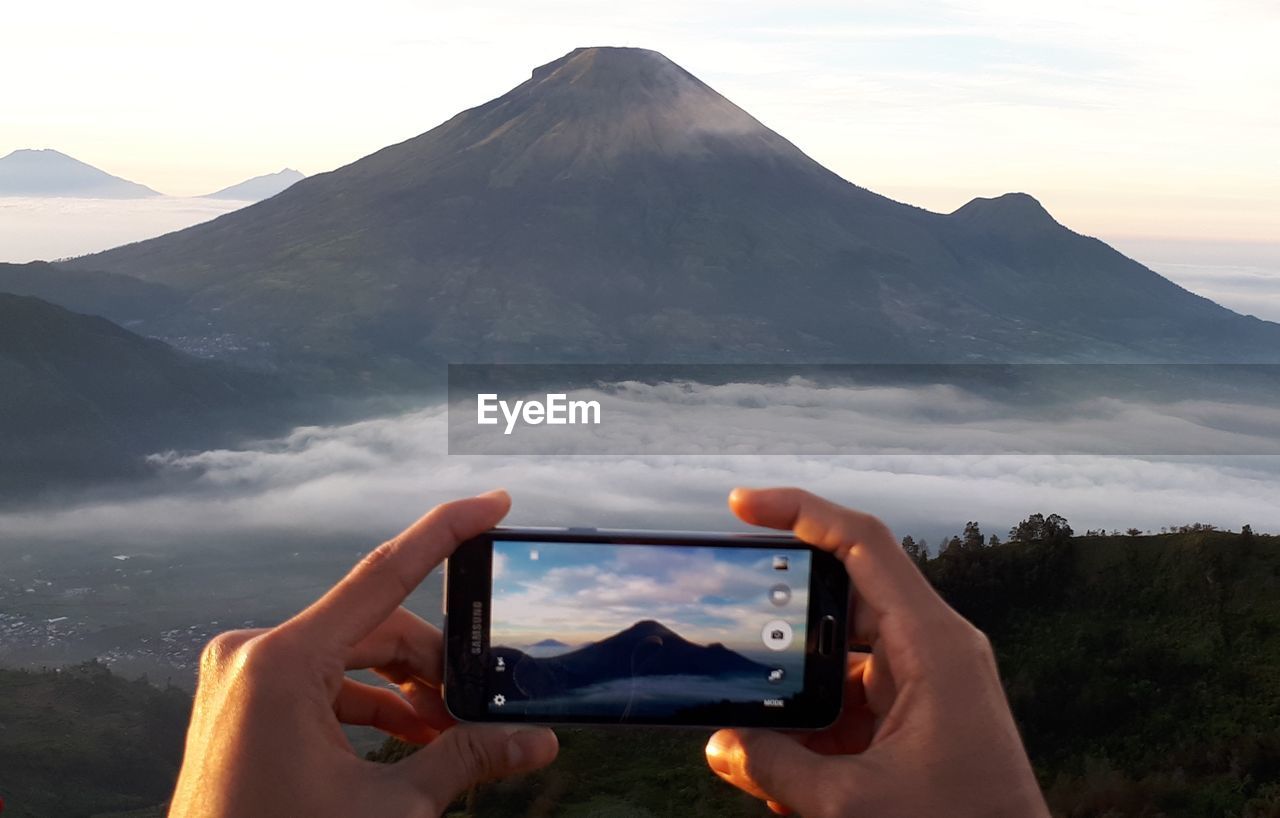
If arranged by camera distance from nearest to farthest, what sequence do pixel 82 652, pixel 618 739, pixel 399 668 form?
pixel 399 668 → pixel 618 739 → pixel 82 652

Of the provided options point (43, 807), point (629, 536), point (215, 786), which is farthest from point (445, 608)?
point (43, 807)

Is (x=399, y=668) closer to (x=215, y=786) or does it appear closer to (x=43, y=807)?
(x=215, y=786)

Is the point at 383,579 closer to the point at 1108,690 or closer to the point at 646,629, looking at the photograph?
the point at 646,629

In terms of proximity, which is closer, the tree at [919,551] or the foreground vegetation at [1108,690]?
the foreground vegetation at [1108,690]

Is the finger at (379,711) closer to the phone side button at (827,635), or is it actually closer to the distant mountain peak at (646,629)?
the distant mountain peak at (646,629)

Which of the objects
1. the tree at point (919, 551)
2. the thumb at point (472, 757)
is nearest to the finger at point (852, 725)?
the thumb at point (472, 757)

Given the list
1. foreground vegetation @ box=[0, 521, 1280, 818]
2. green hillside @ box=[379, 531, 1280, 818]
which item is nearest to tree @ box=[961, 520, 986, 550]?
foreground vegetation @ box=[0, 521, 1280, 818]
